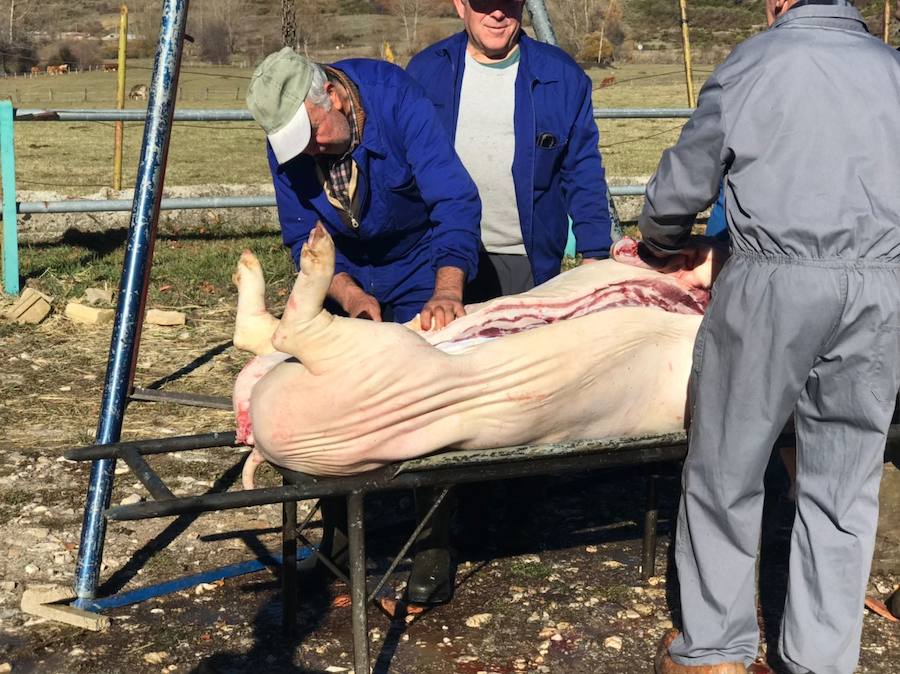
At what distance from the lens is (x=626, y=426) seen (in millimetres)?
3578

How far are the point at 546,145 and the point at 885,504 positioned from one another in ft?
5.83

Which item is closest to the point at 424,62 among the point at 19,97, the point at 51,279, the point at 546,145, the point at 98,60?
the point at 546,145

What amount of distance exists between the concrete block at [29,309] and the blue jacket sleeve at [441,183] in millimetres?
3827

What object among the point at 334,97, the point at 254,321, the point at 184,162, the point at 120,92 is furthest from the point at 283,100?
the point at 184,162

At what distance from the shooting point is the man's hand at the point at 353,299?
13.2 ft

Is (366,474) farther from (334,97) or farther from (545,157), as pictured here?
(545,157)

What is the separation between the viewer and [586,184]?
4688 millimetres

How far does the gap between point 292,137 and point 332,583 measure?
4.96 feet

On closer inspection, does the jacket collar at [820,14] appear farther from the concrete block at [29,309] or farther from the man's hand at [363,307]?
the concrete block at [29,309]

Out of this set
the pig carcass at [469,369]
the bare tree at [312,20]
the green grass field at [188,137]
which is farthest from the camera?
the bare tree at [312,20]

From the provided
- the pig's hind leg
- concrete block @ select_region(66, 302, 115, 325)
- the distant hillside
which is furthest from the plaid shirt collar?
the distant hillside

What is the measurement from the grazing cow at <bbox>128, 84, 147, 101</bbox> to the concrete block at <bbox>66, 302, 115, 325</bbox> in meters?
21.1

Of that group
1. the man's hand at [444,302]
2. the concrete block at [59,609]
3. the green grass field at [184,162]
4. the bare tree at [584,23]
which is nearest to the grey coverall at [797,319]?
the man's hand at [444,302]

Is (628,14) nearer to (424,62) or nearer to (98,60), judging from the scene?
(98,60)
